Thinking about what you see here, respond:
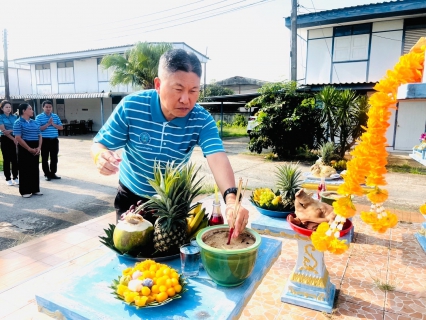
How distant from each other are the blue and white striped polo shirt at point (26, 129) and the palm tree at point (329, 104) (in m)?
7.81

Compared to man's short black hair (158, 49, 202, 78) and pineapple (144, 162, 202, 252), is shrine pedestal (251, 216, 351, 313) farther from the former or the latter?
man's short black hair (158, 49, 202, 78)

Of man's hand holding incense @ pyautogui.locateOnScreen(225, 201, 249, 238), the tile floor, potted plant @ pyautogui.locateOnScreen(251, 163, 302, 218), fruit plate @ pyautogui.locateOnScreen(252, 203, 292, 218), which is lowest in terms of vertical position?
the tile floor

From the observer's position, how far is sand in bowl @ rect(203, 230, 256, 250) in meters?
1.27

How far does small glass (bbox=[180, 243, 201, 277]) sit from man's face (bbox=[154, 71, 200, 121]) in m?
0.69

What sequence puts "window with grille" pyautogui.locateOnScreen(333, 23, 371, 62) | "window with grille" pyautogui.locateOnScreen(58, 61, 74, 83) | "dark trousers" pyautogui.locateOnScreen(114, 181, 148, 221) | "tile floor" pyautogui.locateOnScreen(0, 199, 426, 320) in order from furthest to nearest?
1. "window with grille" pyautogui.locateOnScreen(58, 61, 74, 83)
2. "window with grille" pyautogui.locateOnScreen(333, 23, 371, 62)
3. "tile floor" pyautogui.locateOnScreen(0, 199, 426, 320)
4. "dark trousers" pyautogui.locateOnScreen(114, 181, 148, 221)

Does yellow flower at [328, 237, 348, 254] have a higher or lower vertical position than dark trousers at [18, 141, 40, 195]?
higher

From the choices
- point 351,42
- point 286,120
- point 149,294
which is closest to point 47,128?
point 286,120

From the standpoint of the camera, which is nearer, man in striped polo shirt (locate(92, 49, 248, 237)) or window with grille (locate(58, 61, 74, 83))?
man in striped polo shirt (locate(92, 49, 248, 237))

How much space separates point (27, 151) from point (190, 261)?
5.84 metres

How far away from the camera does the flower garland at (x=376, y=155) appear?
1401mm

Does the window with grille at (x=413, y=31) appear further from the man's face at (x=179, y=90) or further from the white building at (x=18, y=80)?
the white building at (x=18, y=80)

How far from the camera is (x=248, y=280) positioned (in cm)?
129

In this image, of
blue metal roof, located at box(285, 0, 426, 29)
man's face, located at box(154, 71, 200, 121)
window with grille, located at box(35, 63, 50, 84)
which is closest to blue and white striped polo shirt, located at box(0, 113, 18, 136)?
man's face, located at box(154, 71, 200, 121)

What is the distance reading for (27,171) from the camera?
235 inches
